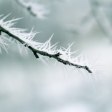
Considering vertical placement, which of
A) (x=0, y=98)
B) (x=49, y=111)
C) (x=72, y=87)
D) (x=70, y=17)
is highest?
(x=70, y=17)

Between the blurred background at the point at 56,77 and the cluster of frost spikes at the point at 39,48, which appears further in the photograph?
the blurred background at the point at 56,77

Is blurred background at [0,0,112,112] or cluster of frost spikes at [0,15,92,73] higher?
blurred background at [0,0,112,112]

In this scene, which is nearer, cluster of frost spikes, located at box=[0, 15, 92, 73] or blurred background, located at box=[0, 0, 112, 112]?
cluster of frost spikes, located at box=[0, 15, 92, 73]

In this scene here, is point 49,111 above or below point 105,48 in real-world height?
Answer: below

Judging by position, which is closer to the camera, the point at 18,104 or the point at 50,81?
the point at 18,104

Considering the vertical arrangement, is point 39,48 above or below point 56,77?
below

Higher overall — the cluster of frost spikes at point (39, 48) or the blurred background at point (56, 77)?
the blurred background at point (56, 77)

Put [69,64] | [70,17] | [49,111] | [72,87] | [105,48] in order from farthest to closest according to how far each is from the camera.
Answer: [105,48] < [70,17] < [72,87] < [49,111] < [69,64]

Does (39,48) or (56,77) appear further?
(56,77)

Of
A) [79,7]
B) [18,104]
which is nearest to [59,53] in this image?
[18,104]

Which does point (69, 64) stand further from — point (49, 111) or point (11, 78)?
point (11, 78)

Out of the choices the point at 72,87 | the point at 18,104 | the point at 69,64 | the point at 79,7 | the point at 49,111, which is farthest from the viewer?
the point at 79,7
